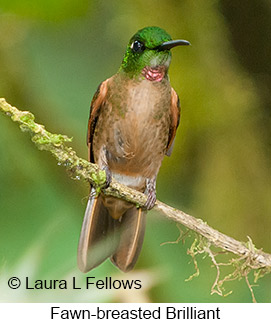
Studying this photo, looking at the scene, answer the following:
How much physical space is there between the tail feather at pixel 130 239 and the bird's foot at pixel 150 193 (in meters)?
0.07

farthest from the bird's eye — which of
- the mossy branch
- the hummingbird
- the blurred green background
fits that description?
the mossy branch

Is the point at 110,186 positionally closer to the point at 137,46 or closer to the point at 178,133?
the point at 137,46

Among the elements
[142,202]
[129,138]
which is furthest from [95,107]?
[142,202]

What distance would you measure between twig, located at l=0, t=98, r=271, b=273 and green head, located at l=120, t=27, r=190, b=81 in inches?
14.6

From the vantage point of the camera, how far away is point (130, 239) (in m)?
2.05

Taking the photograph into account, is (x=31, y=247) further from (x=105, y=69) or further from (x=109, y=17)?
(x=109, y=17)

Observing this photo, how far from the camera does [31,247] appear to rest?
6.28 ft

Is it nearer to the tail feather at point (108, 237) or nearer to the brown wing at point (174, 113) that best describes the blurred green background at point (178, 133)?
the tail feather at point (108, 237)

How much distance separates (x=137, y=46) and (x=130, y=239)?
604mm

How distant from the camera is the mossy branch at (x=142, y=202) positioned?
5.18ft

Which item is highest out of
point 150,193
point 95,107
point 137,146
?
point 95,107

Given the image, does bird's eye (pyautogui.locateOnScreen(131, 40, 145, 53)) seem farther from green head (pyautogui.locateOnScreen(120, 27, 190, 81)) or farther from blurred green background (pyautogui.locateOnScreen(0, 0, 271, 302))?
blurred green background (pyautogui.locateOnScreen(0, 0, 271, 302))
